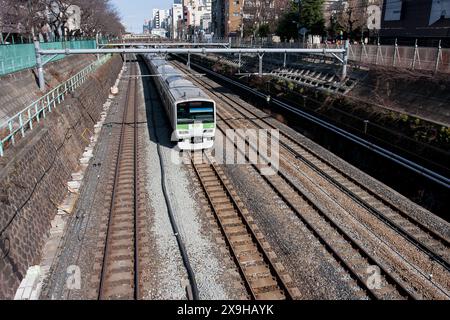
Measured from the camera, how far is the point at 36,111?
1566 cm

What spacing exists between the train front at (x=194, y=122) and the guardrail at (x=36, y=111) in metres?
5.91

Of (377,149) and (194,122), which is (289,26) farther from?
(194,122)

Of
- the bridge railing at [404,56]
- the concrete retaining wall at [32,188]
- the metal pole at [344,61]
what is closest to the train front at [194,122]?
the concrete retaining wall at [32,188]

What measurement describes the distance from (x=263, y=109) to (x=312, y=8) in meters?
18.4

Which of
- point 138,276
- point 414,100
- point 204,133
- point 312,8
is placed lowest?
point 138,276

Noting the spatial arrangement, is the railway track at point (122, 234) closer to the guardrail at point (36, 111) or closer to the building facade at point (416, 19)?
the guardrail at point (36, 111)

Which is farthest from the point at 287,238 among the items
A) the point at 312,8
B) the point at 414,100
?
the point at 312,8

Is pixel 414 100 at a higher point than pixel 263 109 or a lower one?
higher

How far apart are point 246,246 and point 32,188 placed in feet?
21.8

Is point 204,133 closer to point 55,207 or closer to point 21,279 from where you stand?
point 55,207

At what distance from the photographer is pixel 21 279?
9.15 metres

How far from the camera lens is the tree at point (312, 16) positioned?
4089cm

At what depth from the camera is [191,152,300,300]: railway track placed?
29.6 ft

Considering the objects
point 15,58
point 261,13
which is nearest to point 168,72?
point 15,58
